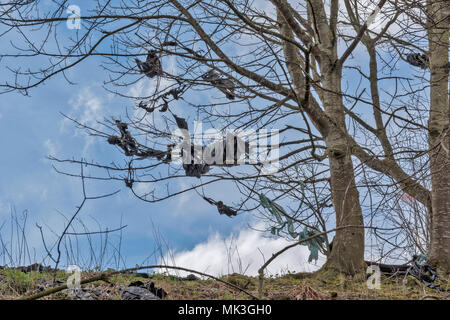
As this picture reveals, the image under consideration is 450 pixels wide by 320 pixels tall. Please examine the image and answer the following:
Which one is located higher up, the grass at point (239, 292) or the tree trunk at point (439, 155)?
the tree trunk at point (439, 155)

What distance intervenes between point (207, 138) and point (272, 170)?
4.24 ft

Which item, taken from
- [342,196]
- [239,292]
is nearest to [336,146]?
[342,196]

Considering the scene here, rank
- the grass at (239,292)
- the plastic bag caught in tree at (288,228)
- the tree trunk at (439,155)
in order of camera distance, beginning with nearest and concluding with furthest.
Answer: the grass at (239,292), the plastic bag caught in tree at (288,228), the tree trunk at (439,155)

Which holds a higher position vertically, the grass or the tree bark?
the tree bark

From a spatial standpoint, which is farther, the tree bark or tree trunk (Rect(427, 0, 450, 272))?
tree trunk (Rect(427, 0, 450, 272))

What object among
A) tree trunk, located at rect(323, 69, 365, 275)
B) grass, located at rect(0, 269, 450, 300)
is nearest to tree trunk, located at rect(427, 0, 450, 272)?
tree trunk, located at rect(323, 69, 365, 275)

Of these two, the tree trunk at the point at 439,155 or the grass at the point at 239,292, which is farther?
the tree trunk at the point at 439,155

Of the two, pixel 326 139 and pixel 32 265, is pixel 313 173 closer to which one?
pixel 326 139

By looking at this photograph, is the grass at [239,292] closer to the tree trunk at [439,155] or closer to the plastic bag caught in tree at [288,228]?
the plastic bag caught in tree at [288,228]

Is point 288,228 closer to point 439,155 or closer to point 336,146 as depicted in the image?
point 336,146

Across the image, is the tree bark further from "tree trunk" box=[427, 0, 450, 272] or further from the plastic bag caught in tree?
"tree trunk" box=[427, 0, 450, 272]

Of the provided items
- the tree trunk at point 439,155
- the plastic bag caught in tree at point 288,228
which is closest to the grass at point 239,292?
the plastic bag caught in tree at point 288,228

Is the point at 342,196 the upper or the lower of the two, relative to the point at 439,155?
lower

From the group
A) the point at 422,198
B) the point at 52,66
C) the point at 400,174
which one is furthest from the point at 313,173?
the point at 52,66
